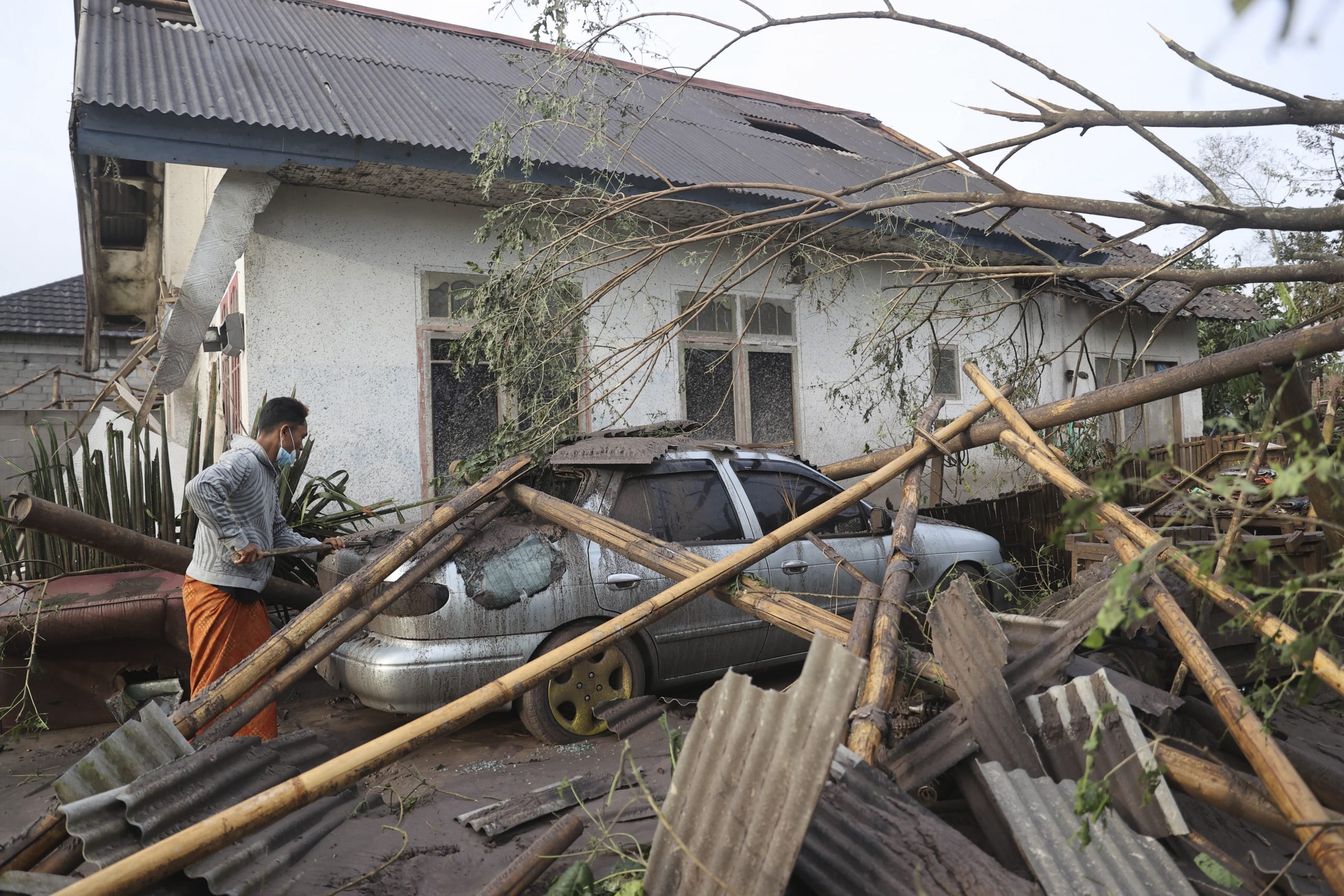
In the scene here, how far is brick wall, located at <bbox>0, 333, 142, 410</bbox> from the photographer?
19594 mm

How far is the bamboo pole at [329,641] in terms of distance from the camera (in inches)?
149

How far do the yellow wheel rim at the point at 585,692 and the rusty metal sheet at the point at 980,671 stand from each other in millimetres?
1971

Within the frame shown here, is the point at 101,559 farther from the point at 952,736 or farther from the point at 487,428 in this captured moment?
the point at 952,736

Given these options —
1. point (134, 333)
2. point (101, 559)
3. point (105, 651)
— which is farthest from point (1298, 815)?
point (134, 333)

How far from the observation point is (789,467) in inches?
239

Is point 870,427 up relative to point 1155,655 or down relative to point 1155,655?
up

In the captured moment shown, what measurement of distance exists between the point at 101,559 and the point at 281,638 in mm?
2666

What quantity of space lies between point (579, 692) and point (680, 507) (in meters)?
1.26

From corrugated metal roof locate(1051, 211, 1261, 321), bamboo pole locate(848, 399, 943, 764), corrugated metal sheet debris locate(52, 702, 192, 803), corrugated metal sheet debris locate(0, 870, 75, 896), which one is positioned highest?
corrugated metal roof locate(1051, 211, 1261, 321)

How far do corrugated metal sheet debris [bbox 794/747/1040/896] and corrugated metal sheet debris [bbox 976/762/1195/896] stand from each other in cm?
12

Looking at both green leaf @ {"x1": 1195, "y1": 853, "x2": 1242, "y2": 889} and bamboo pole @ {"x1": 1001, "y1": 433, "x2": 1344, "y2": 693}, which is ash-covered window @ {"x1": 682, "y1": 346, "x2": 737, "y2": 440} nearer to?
bamboo pole @ {"x1": 1001, "y1": 433, "x2": 1344, "y2": 693}

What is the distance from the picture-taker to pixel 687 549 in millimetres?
5215

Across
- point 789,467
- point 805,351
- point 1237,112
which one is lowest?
point 789,467

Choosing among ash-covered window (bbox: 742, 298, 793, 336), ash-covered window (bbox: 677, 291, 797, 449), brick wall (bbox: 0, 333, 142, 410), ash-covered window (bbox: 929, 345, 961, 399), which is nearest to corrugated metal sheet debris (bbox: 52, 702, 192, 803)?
ash-covered window (bbox: 677, 291, 797, 449)
